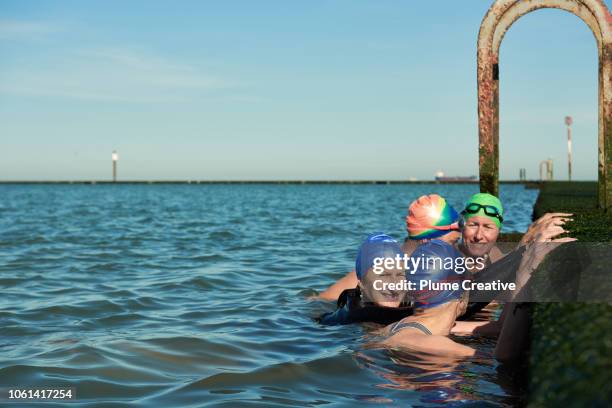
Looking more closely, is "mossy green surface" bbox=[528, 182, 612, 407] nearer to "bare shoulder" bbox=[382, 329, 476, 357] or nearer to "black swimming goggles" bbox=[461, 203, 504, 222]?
"bare shoulder" bbox=[382, 329, 476, 357]

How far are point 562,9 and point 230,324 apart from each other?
7.28 m

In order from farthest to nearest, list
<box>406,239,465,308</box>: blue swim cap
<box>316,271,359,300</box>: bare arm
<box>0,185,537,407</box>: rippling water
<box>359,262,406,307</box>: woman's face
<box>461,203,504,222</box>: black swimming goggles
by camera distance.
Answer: <box>316,271,359,300</box>: bare arm
<box>359,262,406,307</box>: woman's face
<box>461,203,504,222</box>: black swimming goggles
<box>406,239,465,308</box>: blue swim cap
<box>0,185,537,407</box>: rippling water

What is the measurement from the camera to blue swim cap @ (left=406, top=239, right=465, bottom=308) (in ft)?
20.3

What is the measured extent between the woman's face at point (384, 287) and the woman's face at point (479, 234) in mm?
648

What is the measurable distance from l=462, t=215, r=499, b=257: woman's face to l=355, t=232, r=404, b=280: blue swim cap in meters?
0.60

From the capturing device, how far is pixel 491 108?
38.4 ft

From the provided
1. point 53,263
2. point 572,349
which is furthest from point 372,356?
point 53,263

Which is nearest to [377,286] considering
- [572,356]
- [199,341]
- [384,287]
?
[384,287]

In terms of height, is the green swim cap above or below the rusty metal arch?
below

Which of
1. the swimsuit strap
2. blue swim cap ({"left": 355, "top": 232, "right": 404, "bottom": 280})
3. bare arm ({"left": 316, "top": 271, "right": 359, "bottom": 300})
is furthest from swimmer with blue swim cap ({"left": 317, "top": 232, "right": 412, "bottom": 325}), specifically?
bare arm ({"left": 316, "top": 271, "right": 359, "bottom": 300})

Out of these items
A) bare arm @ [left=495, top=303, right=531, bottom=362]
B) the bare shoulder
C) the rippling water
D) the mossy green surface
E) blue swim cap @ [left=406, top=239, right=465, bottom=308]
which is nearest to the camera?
the mossy green surface

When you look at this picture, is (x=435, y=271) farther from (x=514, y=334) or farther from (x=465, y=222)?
(x=514, y=334)

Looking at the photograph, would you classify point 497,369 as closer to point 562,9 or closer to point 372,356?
point 372,356

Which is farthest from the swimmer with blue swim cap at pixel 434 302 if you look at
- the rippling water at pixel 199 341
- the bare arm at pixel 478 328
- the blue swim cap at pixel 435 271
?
the bare arm at pixel 478 328
